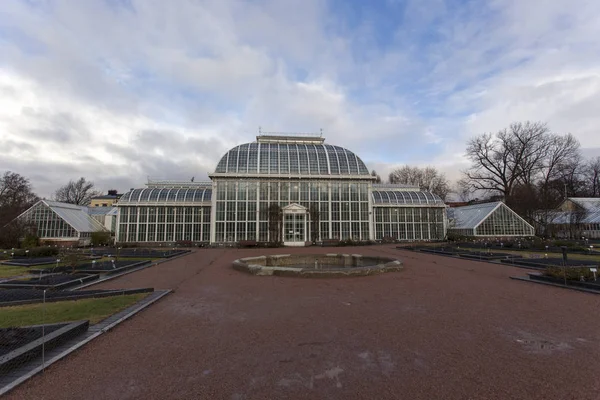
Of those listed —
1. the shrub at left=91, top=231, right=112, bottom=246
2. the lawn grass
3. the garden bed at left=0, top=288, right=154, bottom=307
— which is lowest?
the lawn grass

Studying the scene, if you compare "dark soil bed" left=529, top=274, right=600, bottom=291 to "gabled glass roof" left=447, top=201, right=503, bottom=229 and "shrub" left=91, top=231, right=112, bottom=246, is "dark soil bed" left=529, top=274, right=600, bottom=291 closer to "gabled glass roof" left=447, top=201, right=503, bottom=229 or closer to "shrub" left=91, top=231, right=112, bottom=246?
"gabled glass roof" left=447, top=201, right=503, bottom=229

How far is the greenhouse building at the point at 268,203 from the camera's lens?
41.5 m

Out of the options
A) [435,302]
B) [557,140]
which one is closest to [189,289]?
[435,302]

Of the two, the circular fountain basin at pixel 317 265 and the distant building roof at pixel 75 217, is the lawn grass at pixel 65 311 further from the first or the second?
the distant building roof at pixel 75 217

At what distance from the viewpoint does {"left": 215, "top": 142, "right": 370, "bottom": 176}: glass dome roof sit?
42.3 m

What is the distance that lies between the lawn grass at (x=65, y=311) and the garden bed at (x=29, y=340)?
1.18 m

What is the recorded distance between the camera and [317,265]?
22516mm

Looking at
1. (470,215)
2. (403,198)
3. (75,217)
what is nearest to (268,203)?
(403,198)

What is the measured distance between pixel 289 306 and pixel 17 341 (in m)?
6.61

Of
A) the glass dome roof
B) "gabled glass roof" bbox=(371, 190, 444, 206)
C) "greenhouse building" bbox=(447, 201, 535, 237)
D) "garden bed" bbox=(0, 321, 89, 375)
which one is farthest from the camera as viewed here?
"gabled glass roof" bbox=(371, 190, 444, 206)

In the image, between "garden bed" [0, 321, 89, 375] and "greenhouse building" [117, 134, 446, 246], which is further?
"greenhouse building" [117, 134, 446, 246]

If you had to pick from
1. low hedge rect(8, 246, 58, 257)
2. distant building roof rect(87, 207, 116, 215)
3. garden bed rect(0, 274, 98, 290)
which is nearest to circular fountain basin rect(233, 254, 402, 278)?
garden bed rect(0, 274, 98, 290)

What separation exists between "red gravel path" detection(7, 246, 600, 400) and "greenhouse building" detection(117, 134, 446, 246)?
99.5 feet

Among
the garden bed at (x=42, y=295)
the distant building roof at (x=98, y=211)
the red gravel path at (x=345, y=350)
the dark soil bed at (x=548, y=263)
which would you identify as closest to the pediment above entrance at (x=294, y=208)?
the dark soil bed at (x=548, y=263)
